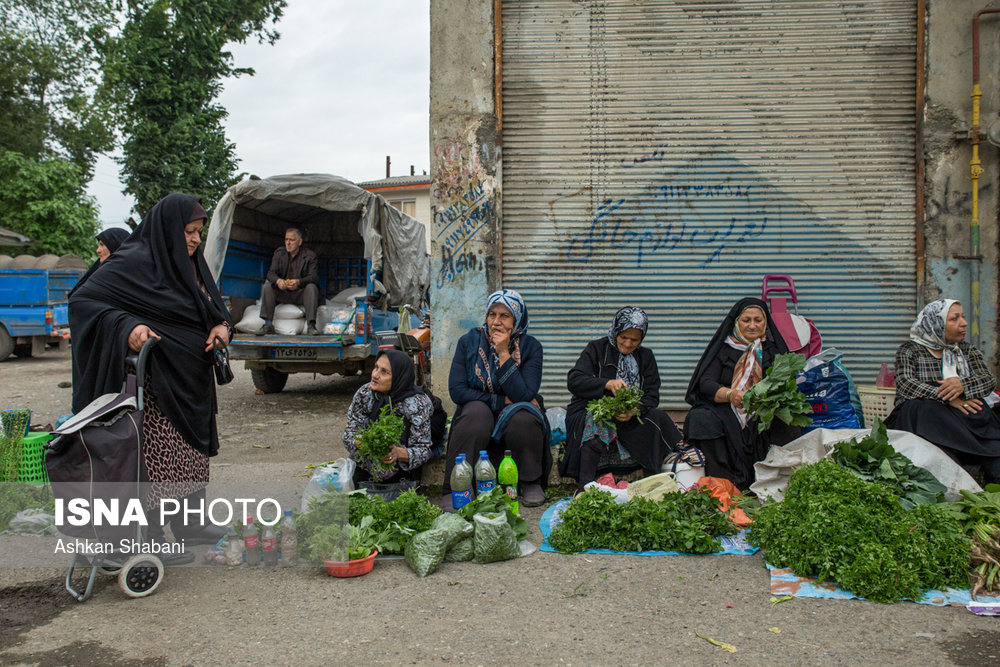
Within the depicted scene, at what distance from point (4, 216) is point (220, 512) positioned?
71.0 feet

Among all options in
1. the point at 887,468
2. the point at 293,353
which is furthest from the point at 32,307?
the point at 887,468

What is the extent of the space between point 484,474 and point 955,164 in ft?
16.3

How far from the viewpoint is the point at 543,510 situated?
4.94 meters

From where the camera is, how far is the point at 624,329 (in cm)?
519

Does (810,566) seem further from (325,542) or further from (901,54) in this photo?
(901,54)

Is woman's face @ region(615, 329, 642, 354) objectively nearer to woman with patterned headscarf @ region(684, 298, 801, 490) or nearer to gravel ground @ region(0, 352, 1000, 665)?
woman with patterned headscarf @ region(684, 298, 801, 490)

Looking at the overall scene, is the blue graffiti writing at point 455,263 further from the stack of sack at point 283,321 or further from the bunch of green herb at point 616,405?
the stack of sack at point 283,321

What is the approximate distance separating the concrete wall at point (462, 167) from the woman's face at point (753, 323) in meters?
2.39

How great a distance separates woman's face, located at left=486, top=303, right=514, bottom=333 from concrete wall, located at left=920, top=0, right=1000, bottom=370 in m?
3.88

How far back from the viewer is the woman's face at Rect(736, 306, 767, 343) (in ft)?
16.8

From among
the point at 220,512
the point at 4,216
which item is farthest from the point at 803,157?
the point at 4,216

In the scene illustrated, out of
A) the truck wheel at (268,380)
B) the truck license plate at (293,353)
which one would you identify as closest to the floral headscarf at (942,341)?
the truck license plate at (293,353)

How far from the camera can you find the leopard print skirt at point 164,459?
3766 mm

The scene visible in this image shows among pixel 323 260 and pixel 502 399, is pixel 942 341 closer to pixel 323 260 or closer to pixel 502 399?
pixel 502 399
